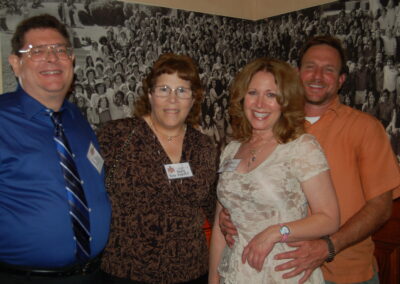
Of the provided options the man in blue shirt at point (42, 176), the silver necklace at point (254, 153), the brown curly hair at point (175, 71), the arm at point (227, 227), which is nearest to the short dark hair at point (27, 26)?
the man in blue shirt at point (42, 176)

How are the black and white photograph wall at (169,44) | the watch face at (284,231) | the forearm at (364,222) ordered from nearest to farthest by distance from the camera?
the watch face at (284,231) → the forearm at (364,222) → the black and white photograph wall at (169,44)

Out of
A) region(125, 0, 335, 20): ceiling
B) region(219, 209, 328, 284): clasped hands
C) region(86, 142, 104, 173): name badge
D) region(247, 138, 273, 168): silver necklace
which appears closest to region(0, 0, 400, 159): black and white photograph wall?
region(125, 0, 335, 20): ceiling

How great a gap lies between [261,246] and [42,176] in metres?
1.07

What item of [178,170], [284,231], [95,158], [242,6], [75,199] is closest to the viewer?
[284,231]

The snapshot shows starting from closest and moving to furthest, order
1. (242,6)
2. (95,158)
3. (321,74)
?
(95,158) < (321,74) < (242,6)

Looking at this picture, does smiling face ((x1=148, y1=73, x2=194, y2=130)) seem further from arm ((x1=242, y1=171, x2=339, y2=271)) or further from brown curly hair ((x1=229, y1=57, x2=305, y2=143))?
arm ((x1=242, y1=171, x2=339, y2=271))

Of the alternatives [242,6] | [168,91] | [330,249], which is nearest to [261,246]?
[330,249]

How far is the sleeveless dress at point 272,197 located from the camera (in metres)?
1.78

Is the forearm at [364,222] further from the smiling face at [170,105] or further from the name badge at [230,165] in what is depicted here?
the smiling face at [170,105]

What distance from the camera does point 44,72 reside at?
76.0 inches

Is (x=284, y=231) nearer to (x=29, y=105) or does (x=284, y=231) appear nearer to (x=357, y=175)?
(x=357, y=175)

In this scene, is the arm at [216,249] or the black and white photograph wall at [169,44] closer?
the arm at [216,249]

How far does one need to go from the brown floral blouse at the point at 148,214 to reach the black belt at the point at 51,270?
208 millimetres

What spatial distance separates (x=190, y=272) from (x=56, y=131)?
1.07m
